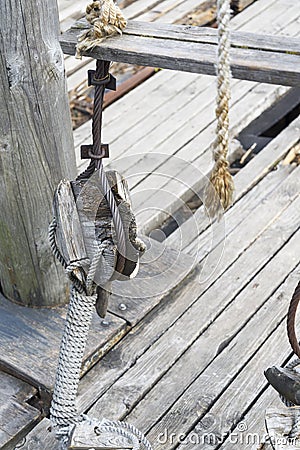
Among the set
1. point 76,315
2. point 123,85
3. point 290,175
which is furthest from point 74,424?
point 123,85

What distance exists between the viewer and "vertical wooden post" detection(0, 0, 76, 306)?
2.11m

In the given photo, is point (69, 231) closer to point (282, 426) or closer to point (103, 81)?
point (103, 81)

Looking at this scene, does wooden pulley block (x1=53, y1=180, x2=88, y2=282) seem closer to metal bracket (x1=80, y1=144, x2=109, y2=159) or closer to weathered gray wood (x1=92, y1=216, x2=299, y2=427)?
metal bracket (x1=80, y1=144, x2=109, y2=159)

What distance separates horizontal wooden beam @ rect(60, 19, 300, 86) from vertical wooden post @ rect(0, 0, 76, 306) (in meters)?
0.11

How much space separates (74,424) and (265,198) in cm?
161

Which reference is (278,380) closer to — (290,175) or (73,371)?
(73,371)

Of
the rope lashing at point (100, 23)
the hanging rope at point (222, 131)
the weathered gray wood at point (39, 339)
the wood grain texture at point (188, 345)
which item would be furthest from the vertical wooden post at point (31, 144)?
the hanging rope at point (222, 131)

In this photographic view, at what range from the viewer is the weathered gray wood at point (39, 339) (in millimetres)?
2340

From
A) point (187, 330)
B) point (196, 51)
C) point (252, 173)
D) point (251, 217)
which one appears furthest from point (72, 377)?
point (252, 173)

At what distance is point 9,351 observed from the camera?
94.8 inches

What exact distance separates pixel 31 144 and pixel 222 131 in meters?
0.85

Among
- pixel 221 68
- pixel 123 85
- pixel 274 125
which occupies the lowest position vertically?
pixel 274 125

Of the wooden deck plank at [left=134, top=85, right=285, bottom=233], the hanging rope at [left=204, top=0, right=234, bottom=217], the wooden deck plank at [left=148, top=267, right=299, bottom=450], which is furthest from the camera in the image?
the wooden deck plank at [left=134, top=85, right=285, bottom=233]

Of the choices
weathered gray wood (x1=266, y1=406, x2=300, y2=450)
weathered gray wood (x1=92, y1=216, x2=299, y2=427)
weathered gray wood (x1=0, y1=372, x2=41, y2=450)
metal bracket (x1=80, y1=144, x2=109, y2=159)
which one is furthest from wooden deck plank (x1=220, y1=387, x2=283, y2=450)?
metal bracket (x1=80, y1=144, x2=109, y2=159)
